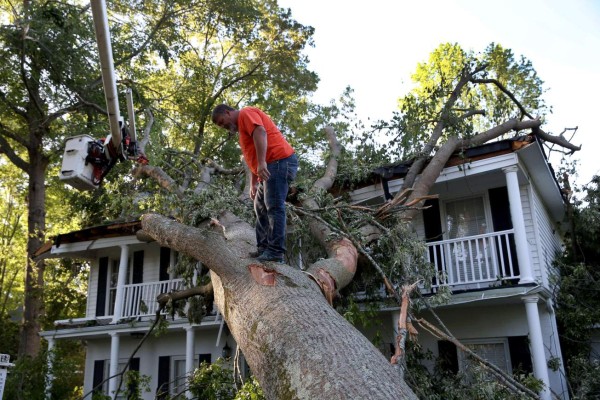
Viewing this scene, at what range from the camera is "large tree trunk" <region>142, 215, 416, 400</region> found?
2.55m

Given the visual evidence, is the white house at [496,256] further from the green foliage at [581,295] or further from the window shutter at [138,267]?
the window shutter at [138,267]

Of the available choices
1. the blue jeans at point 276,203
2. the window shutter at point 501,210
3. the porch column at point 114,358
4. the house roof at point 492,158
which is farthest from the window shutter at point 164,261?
the blue jeans at point 276,203

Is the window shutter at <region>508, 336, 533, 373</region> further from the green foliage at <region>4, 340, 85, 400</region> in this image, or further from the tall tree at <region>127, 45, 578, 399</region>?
the green foliage at <region>4, 340, 85, 400</region>

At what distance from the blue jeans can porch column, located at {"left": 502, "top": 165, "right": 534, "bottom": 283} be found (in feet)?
17.1

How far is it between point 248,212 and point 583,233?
774cm

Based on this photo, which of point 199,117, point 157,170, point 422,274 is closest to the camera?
point 422,274

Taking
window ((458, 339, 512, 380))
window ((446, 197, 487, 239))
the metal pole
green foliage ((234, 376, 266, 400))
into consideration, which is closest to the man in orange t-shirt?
the metal pole

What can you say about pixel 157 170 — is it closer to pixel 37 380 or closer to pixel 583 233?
pixel 37 380

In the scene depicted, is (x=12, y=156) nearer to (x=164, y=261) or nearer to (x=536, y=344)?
(x=164, y=261)

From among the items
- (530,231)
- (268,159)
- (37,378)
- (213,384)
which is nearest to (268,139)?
(268,159)

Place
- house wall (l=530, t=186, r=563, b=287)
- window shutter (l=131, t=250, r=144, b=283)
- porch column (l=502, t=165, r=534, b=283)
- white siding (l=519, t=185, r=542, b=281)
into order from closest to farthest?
porch column (l=502, t=165, r=534, b=283)
white siding (l=519, t=185, r=542, b=281)
house wall (l=530, t=186, r=563, b=287)
window shutter (l=131, t=250, r=144, b=283)

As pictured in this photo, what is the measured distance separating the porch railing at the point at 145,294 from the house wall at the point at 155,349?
0.89 m

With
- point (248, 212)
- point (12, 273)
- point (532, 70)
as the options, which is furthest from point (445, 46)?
point (12, 273)

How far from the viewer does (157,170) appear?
931 cm
